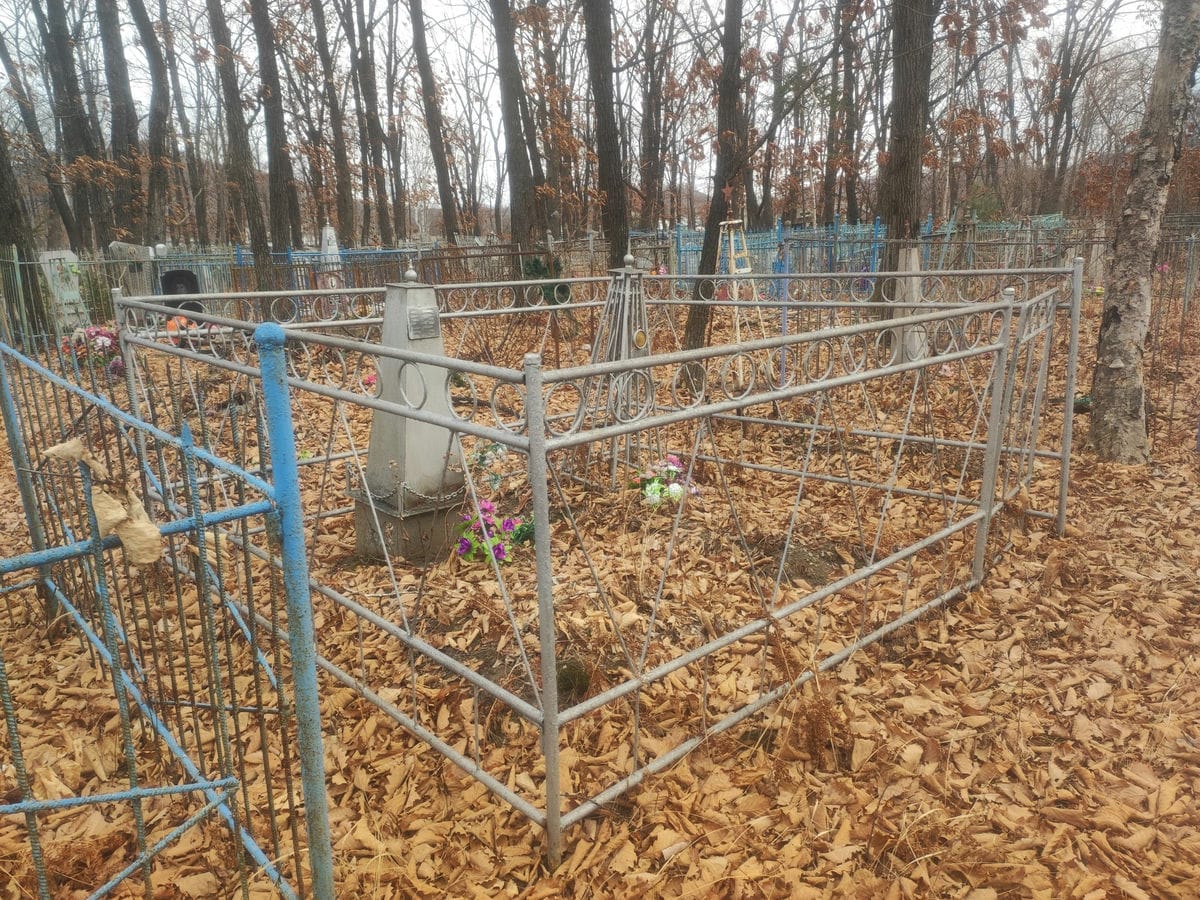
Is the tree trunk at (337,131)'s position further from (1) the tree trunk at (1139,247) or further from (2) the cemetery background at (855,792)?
(2) the cemetery background at (855,792)

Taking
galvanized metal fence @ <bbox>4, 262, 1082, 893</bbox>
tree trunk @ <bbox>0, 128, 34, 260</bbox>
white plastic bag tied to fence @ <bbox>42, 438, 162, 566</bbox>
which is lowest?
galvanized metal fence @ <bbox>4, 262, 1082, 893</bbox>

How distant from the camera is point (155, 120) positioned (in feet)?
63.1

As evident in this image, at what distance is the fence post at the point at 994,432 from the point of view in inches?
155

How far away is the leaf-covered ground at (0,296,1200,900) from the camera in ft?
7.98

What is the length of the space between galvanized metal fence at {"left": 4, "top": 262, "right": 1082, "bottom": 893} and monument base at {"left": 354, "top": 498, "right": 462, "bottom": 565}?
41mm

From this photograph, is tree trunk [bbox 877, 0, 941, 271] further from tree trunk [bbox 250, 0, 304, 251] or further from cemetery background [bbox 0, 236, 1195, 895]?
tree trunk [bbox 250, 0, 304, 251]

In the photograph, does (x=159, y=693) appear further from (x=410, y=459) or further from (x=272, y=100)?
(x=272, y=100)

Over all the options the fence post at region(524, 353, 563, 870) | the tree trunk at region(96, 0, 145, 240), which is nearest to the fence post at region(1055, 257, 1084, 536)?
the fence post at region(524, 353, 563, 870)

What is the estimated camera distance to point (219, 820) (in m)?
2.73

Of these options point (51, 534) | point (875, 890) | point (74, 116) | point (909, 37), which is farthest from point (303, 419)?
point (74, 116)

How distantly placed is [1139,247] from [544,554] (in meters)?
5.91

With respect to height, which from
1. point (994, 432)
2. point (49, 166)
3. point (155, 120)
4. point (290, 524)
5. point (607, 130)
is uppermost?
point (155, 120)

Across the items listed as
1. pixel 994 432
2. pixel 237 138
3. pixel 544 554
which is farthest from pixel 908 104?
pixel 237 138

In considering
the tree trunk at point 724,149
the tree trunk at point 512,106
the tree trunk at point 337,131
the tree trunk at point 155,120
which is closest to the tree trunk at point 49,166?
the tree trunk at point 155,120
